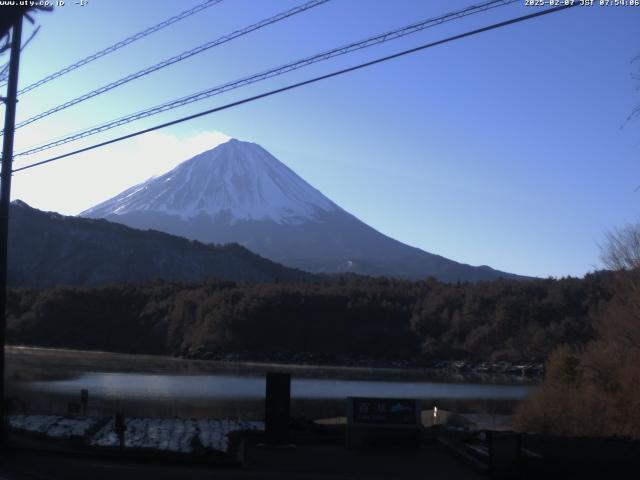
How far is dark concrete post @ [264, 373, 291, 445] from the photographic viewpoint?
1824 centimetres

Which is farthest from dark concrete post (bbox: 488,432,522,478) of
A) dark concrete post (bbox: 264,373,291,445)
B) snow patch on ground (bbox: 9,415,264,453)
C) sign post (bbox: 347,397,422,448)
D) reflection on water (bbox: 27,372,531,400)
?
reflection on water (bbox: 27,372,531,400)

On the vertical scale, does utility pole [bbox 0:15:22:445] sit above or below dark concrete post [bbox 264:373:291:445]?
above

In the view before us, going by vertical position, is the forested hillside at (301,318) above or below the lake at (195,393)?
above

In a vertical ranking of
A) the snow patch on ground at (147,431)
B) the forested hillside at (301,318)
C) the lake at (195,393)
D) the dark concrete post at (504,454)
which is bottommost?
the lake at (195,393)

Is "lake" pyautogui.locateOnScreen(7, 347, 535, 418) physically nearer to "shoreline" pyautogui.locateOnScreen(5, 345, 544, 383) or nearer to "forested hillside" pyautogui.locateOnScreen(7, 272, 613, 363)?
"shoreline" pyautogui.locateOnScreen(5, 345, 544, 383)

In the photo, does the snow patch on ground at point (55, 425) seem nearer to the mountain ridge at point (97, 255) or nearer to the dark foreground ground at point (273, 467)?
the dark foreground ground at point (273, 467)

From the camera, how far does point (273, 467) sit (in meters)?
15.6

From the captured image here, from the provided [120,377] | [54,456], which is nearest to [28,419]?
[54,456]

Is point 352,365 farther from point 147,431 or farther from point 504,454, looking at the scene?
point 504,454

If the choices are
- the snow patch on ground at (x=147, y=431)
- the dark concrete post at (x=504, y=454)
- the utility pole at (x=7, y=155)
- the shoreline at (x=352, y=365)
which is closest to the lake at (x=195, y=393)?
the snow patch on ground at (x=147, y=431)

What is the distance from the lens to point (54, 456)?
53.5 ft

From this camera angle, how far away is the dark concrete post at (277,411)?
18.2m

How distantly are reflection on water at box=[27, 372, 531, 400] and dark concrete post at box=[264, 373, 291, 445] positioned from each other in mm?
21865

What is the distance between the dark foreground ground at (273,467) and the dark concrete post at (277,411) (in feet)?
1.28
